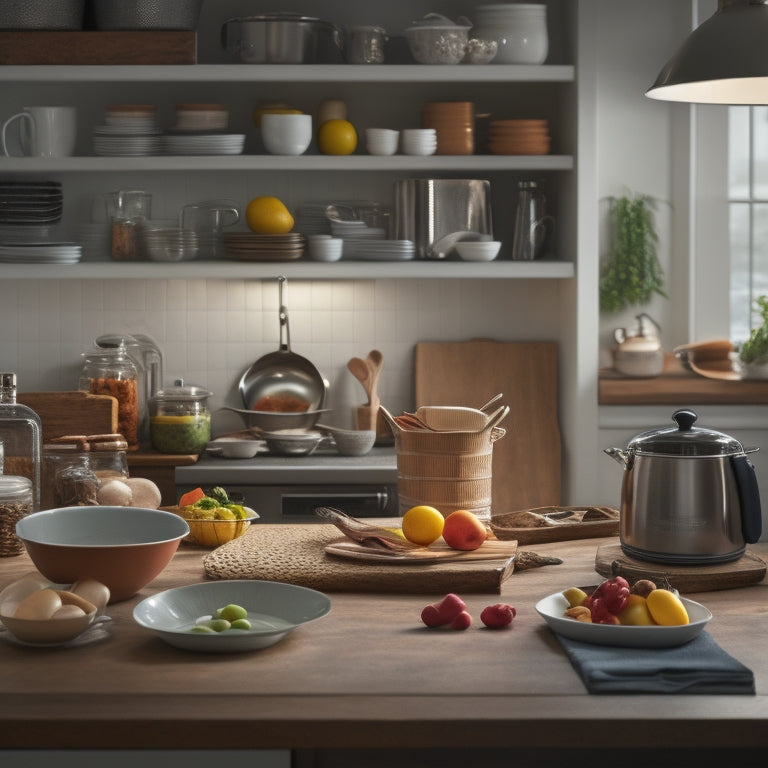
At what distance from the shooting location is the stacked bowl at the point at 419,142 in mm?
3814

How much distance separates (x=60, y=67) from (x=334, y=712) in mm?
2980

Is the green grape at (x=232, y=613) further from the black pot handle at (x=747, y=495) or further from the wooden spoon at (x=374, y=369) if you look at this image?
the wooden spoon at (x=374, y=369)

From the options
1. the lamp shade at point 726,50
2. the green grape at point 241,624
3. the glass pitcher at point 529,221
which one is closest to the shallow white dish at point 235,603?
the green grape at point 241,624

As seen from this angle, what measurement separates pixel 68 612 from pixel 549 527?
108 cm

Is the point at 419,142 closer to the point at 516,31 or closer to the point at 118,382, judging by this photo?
the point at 516,31

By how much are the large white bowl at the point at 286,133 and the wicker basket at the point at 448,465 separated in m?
1.79

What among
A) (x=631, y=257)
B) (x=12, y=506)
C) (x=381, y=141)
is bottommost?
(x=12, y=506)

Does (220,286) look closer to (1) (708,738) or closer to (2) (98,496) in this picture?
(2) (98,496)

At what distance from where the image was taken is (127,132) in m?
3.83

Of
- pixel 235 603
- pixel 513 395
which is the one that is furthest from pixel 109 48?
pixel 235 603

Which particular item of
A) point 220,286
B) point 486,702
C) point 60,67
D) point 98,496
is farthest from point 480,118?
point 486,702

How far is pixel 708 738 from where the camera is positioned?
135 centimetres

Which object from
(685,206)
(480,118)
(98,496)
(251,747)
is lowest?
(251,747)

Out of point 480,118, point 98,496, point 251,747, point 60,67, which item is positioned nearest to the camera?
point 251,747
